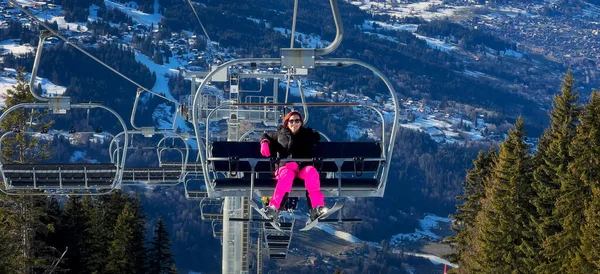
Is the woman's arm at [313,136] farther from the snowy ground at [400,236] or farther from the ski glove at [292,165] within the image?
the snowy ground at [400,236]

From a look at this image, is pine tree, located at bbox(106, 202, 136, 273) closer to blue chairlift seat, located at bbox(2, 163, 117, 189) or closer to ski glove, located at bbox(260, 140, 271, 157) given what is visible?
blue chairlift seat, located at bbox(2, 163, 117, 189)

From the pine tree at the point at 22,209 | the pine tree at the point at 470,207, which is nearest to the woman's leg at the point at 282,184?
the pine tree at the point at 22,209

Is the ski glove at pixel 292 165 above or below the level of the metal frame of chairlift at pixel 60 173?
above

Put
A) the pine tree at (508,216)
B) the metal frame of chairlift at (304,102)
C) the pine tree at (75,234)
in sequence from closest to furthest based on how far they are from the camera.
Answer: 1. the metal frame of chairlift at (304,102)
2. the pine tree at (508,216)
3. the pine tree at (75,234)

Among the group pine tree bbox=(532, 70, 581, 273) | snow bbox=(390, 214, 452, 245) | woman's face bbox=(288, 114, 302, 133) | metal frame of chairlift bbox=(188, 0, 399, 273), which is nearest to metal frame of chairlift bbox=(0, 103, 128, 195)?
metal frame of chairlift bbox=(188, 0, 399, 273)

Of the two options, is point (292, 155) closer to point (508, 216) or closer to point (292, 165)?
point (292, 165)

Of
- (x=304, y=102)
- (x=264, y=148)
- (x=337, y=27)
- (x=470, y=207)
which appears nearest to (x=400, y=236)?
(x=470, y=207)
